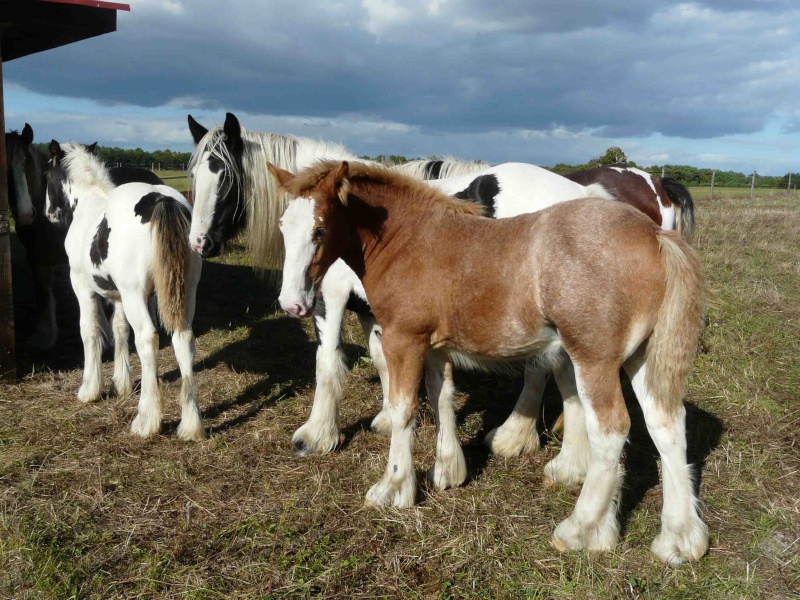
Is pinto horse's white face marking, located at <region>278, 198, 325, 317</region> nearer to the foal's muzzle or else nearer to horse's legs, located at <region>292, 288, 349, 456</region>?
horse's legs, located at <region>292, 288, 349, 456</region>

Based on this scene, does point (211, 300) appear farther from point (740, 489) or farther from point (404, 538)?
point (740, 489)

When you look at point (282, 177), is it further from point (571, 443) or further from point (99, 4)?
point (99, 4)

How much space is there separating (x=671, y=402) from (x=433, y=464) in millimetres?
1801

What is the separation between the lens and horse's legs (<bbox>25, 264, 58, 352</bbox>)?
6812 millimetres

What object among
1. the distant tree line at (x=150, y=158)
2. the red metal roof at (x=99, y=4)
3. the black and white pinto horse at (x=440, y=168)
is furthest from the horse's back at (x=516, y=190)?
the distant tree line at (x=150, y=158)

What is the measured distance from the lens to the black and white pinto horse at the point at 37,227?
6.64 m

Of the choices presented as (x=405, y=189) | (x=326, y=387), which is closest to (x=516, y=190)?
(x=405, y=189)

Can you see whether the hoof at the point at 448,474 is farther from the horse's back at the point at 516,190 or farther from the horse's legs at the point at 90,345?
the horse's legs at the point at 90,345

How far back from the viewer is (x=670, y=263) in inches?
107

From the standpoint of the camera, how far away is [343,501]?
142 inches

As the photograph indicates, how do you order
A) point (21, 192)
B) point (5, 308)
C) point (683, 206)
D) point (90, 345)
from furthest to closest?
point (683, 206) → point (21, 192) → point (5, 308) → point (90, 345)

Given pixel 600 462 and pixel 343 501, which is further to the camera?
pixel 343 501

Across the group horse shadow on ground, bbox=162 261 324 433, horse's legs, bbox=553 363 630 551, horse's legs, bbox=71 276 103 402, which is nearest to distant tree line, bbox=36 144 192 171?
horse shadow on ground, bbox=162 261 324 433

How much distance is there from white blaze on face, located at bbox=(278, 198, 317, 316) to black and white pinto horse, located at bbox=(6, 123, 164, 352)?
4.45m
